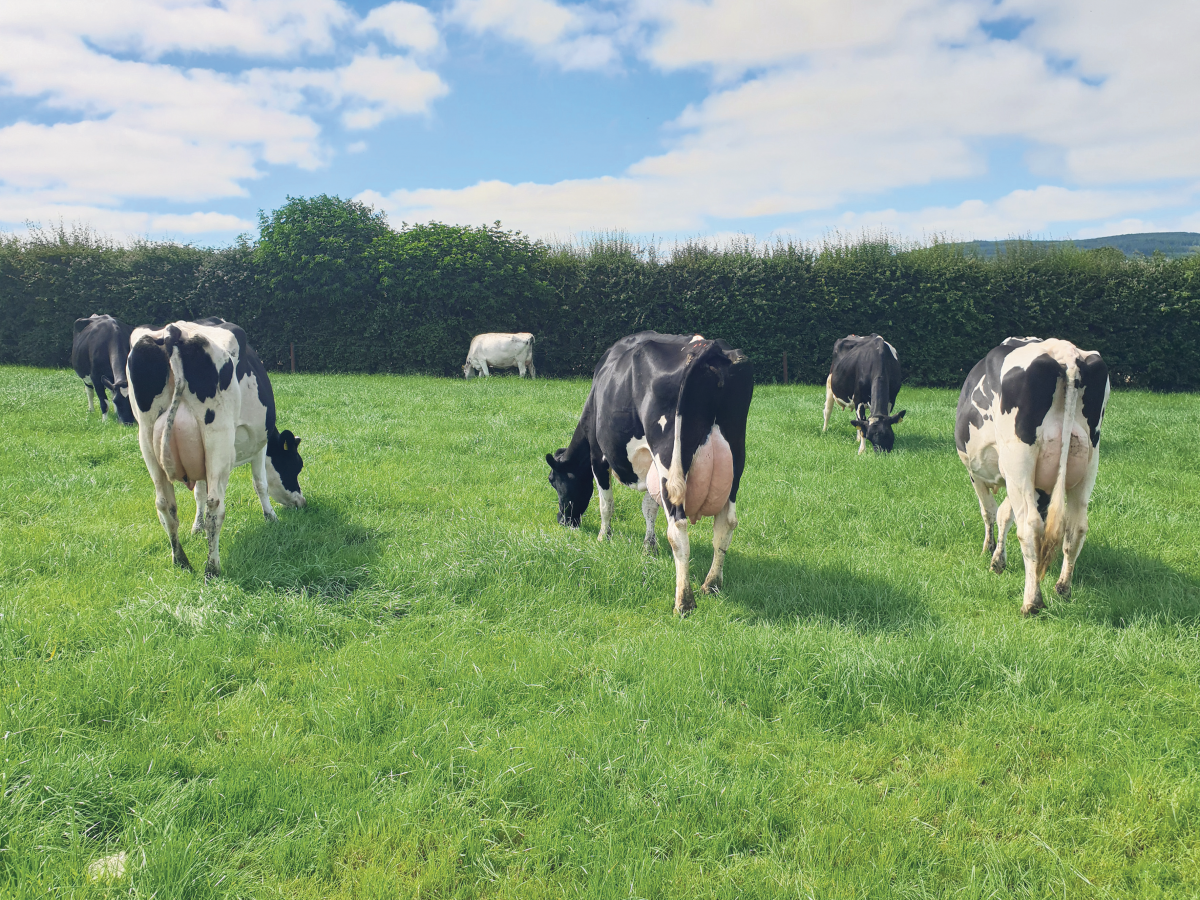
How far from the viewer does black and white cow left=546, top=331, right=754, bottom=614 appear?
5.07 metres

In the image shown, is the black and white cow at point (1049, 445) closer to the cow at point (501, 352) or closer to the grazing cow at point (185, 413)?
the grazing cow at point (185, 413)

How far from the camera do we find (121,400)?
1163cm

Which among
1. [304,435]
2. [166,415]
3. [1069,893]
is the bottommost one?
[1069,893]

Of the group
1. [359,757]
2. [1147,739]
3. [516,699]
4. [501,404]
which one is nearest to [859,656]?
[1147,739]

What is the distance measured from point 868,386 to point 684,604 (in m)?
8.10

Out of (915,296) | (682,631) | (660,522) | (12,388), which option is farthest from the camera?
(915,296)

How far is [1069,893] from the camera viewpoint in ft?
8.45

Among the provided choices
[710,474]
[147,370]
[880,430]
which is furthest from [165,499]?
[880,430]

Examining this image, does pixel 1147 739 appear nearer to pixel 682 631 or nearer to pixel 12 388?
pixel 682 631

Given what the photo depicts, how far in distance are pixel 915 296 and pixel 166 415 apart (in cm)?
1983

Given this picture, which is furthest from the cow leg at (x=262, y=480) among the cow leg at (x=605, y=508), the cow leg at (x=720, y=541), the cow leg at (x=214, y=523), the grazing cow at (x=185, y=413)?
the cow leg at (x=720, y=541)

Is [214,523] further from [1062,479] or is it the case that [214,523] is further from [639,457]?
[1062,479]

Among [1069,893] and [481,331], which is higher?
[481,331]

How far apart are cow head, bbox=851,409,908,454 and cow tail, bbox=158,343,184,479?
28.0 ft
